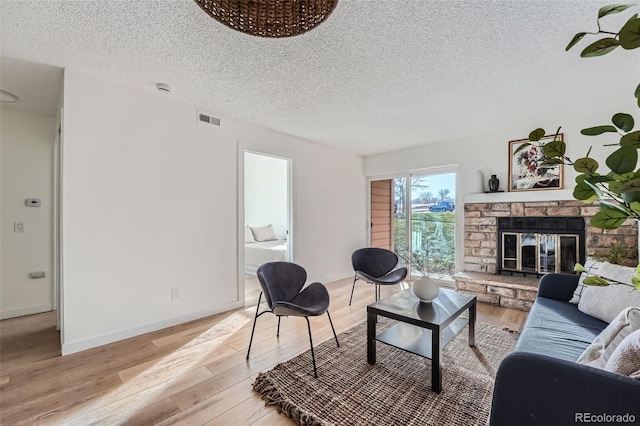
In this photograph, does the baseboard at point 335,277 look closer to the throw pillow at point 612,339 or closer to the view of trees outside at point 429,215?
the view of trees outside at point 429,215

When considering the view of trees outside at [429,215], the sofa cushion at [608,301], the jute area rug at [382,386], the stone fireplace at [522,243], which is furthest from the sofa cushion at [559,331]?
the view of trees outside at [429,215]

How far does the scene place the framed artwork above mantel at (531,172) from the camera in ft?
12.0

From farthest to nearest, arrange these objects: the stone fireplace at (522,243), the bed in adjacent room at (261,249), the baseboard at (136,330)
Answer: the bed in adjacent room at (261,249), the stone fireplace at (522,243), the baseboard at (136,330)

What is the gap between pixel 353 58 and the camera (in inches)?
87.7

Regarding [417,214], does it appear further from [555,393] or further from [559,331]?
[555,393]

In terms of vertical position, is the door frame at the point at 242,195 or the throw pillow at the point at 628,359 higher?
the door frame at the point at 242,195

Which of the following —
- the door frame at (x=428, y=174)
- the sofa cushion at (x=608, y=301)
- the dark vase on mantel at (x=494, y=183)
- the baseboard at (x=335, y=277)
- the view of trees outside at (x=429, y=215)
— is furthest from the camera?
the baseboard at (x=335, y=277)

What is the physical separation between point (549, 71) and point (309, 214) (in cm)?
322

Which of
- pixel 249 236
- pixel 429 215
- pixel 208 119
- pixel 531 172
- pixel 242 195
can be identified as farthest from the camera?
pixel 249 236

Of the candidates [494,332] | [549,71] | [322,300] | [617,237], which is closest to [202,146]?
[322,300]

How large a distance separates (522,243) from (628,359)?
10.1 feet

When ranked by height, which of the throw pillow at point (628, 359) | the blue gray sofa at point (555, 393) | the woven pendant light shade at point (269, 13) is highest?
the woven pendant light shade at point (269, 13)

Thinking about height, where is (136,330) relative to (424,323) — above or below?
below

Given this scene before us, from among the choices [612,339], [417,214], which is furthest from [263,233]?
[612,339]
